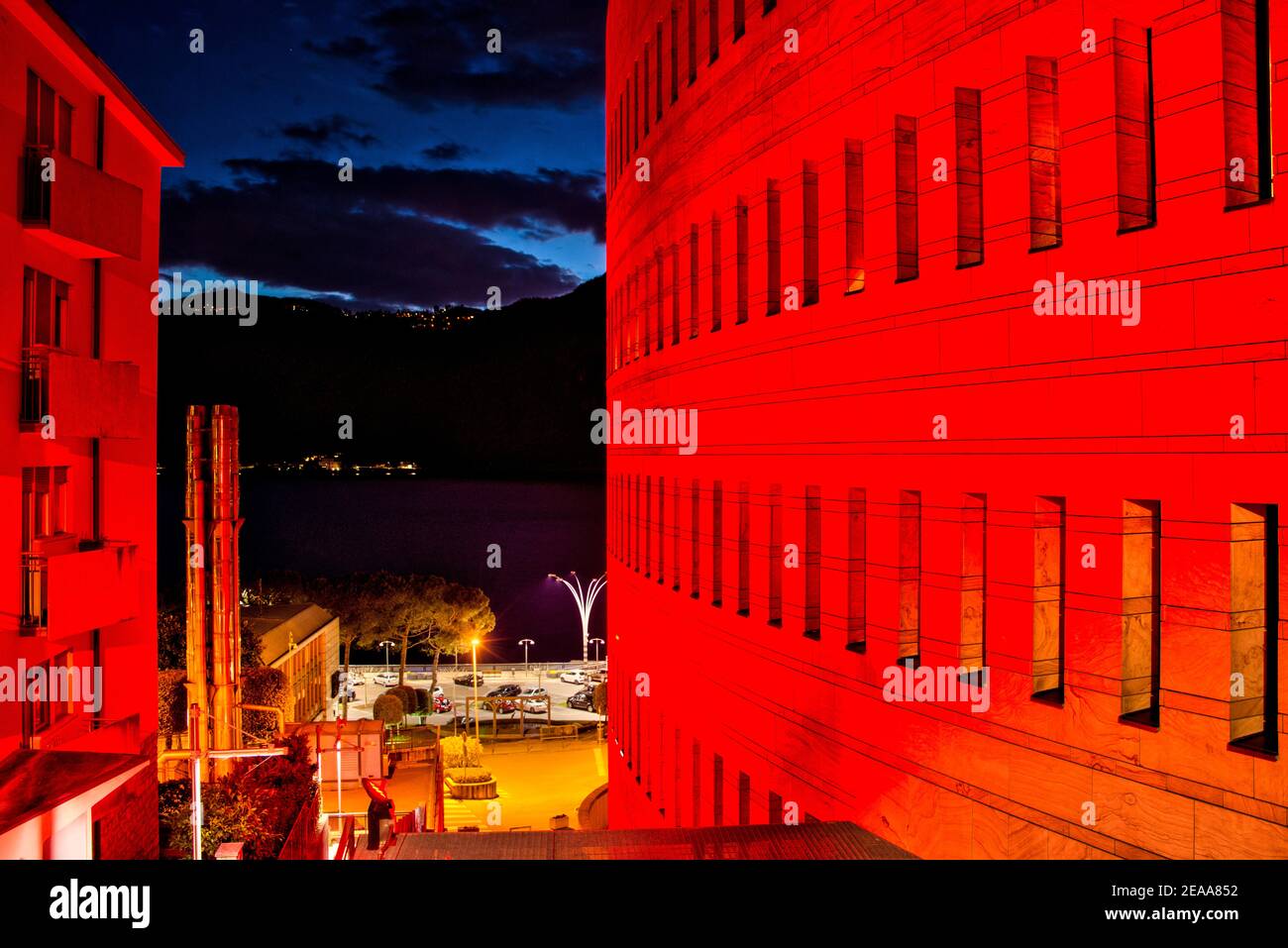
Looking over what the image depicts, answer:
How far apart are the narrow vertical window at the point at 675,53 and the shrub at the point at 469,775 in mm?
27752

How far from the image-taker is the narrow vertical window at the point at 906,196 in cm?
1180

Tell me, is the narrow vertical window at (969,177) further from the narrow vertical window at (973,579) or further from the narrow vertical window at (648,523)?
the narrow vertical window at (648,523)

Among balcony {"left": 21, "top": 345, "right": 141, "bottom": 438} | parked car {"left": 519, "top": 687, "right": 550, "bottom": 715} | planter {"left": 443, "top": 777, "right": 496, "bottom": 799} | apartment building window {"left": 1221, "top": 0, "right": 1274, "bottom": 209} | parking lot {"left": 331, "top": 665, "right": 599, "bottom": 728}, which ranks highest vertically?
apartment building window {"left": 1221, "top": 0, "right": 1274, "bottom": 209}

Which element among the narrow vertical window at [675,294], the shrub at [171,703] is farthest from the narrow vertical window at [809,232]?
the shrub at [171,703]

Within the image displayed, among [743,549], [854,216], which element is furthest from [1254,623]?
[743,549]

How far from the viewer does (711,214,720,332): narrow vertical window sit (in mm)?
17125

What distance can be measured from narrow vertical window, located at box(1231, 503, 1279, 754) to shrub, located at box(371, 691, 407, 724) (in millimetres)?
44447

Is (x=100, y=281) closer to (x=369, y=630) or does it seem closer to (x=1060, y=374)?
(x=1060, y=374)

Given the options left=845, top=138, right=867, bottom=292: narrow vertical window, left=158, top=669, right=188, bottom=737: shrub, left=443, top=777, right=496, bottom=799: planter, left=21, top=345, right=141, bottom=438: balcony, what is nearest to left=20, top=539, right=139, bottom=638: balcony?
left=21, top=345, right=141, bottom=438: balcony

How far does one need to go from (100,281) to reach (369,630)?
161 ft

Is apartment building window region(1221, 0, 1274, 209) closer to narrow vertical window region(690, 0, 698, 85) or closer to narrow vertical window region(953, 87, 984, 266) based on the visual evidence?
narrow vertical window region(953, 87, 984, 266)

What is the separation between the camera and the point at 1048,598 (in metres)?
10.2

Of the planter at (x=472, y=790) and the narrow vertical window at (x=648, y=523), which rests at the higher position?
the narrow vertical window at (x=648, y=523)

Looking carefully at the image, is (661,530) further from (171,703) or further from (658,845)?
(171,703)
